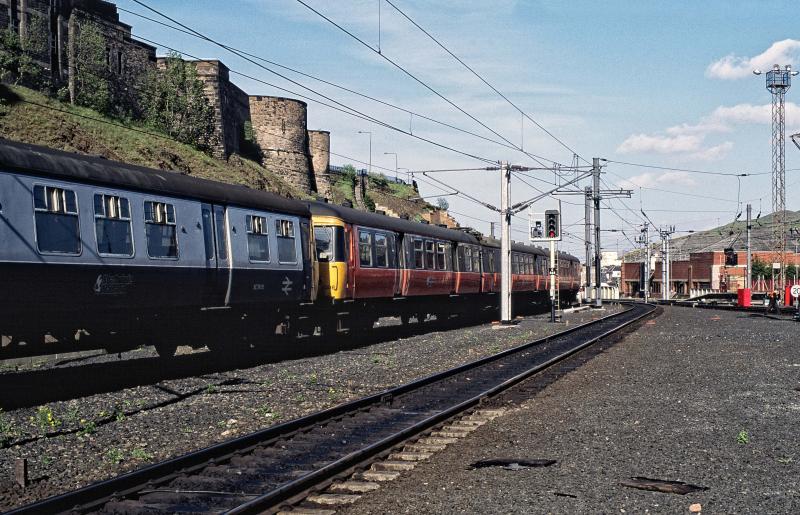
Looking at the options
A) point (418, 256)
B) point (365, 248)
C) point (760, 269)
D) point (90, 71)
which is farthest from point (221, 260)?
point (760, 269)

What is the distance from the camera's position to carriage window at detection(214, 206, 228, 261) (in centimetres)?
1677

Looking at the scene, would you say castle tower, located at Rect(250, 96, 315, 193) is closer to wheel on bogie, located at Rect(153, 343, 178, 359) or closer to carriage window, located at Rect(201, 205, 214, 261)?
carriage window, located at Rect(201, 205, 214, 261)

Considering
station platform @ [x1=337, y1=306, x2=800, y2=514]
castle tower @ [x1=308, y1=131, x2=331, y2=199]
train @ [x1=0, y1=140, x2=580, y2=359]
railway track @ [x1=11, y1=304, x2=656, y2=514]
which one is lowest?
station platform @ [x1=337, y1=306, x2=800, y2=514]

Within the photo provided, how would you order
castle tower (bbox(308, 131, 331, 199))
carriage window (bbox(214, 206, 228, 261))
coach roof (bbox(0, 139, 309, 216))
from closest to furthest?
1. coach roof (bbox(0, 139, 309, 216))
2. carriage window (bbox(214, 206, 228, 261))
3. castle tower (bbox(308, 131, 331, 199))

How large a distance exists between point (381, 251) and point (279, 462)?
1713 cm

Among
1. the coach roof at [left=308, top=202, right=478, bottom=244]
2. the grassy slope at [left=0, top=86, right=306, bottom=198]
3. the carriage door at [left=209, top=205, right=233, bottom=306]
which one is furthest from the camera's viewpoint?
the grassy slope at [left=0, top=86, right=306, bottom=198]

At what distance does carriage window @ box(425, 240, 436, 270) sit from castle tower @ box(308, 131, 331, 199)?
68882 mm

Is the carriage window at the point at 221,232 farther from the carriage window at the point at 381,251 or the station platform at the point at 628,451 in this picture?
the carriage window at the point at 381,251

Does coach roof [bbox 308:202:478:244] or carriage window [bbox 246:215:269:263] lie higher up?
coach roof [bbox 308:202:478:244]

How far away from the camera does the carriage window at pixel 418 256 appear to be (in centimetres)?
2845

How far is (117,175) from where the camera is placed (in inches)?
551

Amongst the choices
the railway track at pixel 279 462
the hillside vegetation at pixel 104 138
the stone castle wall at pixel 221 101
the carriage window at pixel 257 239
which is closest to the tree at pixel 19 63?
the hillside vegetation at pixel 104 138

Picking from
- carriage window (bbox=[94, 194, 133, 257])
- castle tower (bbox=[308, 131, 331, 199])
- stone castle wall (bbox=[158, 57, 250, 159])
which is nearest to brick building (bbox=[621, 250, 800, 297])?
castle tower (bbox=[308, 131, 331, 199])

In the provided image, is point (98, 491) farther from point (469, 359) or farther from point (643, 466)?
point (469, 359)
